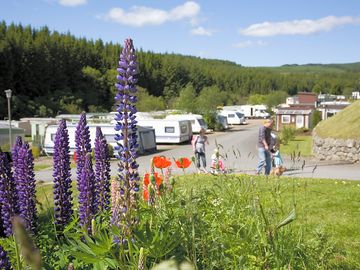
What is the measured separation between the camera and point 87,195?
3.61 meters

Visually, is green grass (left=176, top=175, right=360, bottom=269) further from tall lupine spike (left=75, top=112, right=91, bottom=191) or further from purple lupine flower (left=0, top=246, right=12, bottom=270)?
purple lupine flower (left=0, top=246, right=12, bottom=270)

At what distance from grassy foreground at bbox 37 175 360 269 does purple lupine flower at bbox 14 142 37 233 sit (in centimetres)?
18

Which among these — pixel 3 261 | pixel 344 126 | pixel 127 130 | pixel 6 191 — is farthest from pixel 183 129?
pixel 3 261

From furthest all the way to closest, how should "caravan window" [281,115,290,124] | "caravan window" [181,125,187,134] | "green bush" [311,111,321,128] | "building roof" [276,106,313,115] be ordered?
"caravan window" [281,115,290,124], "building roof" [276,106,313,115], "green bush" [311,111,321,128], "caravan window" [181,125,187,134]

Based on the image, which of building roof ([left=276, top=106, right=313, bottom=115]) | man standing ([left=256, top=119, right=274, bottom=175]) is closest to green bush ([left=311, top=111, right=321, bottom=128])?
building roof ([left=276, top=106, right=313, bottom=115])

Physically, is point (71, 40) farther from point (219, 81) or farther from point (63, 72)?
point (219, 81)

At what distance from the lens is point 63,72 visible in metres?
90.6

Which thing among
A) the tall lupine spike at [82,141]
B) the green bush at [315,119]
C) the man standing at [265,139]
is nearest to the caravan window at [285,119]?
the green bush at [315,119]

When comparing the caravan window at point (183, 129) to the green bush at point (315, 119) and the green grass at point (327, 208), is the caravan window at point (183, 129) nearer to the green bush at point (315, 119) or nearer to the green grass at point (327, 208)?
the green bush at point (315, 119)

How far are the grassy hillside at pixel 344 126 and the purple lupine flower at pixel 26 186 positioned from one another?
2340cm

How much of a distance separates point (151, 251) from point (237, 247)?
104cm

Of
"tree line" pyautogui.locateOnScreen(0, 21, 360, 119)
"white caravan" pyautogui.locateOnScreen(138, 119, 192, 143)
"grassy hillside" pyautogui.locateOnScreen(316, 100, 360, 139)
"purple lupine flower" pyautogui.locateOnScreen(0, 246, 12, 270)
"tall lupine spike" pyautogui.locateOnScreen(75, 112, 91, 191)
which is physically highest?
"tree line" pyautogui.locateOnScreen(0, 21, 360, 119)

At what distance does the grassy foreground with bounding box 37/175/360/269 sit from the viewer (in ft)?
10.4

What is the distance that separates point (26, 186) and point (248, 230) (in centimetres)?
192
